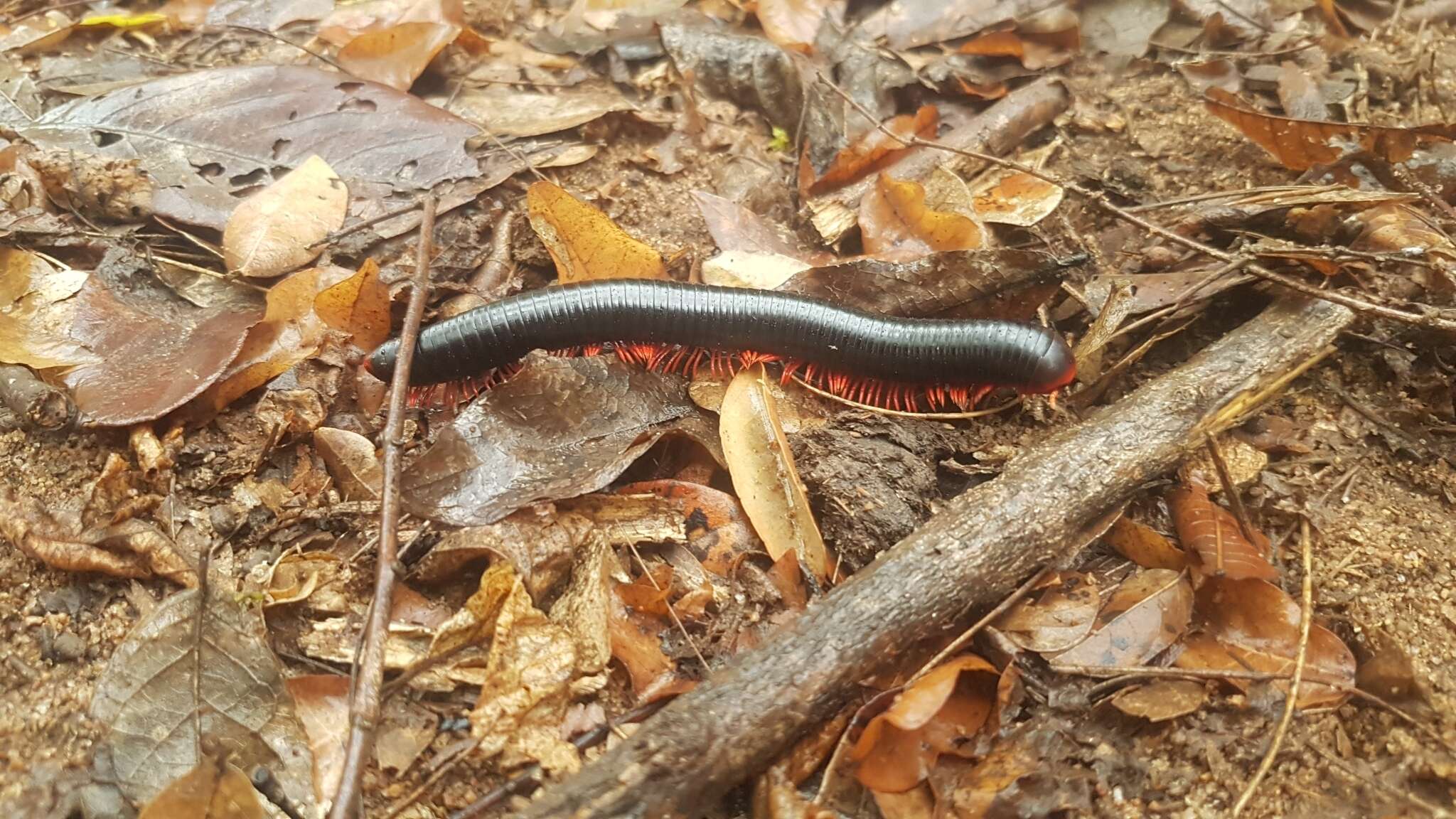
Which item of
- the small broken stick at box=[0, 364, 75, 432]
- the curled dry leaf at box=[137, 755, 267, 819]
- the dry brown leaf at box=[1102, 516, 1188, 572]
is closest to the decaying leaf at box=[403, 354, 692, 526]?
the curled dry leaf at box=[137, 755, 267, 819]

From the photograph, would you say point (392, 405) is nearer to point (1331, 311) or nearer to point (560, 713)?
point (560, 713)

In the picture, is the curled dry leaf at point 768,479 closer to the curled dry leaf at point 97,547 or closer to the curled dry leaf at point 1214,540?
the curled dry leaf at point 1214,540

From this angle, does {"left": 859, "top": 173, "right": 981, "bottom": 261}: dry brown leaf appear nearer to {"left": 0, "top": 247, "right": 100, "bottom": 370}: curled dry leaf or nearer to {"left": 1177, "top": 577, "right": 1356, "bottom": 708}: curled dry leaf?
{"left": 1177, "top": 577, "right": 1356, "bottom": 708}: curled dry leaf

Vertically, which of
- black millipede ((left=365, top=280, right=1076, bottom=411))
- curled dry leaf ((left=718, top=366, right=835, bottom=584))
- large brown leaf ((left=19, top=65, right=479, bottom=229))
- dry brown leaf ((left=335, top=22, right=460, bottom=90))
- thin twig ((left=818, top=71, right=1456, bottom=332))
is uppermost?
dry brown leaf ((left=335, top=22, right=460, bottom=90))

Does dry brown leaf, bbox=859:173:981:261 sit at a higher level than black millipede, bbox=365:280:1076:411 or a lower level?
higher

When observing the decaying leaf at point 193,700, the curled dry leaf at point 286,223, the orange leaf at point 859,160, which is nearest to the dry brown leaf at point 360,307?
the curled dry leaf at point 286,223

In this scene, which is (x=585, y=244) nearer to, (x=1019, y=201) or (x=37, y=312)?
(x=1019, y=201)

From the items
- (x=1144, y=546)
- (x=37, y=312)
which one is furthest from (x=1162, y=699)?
(x=37, y=312)
